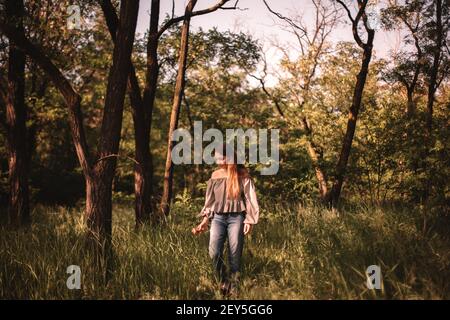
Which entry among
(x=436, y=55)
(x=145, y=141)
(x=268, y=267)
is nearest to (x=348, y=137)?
(x=145, y=141)

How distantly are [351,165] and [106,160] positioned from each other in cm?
906

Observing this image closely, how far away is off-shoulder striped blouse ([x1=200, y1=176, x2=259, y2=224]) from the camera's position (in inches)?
175

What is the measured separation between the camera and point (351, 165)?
39.1 ft

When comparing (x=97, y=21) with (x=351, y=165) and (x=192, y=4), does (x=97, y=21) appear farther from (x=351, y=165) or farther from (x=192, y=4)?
(x=351, y=165)

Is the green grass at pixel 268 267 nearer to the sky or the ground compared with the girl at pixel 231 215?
nearer to the ground

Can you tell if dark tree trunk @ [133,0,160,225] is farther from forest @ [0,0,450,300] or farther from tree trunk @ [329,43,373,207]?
tree trunk @ [329,43,373,207]

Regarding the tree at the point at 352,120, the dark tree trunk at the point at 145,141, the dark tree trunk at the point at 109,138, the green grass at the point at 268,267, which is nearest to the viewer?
the green grass at the point at 268,267

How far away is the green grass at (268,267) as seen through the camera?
145 inches

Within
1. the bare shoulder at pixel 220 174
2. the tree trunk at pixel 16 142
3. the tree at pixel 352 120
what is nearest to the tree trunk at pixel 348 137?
the tree at pixel 352 120

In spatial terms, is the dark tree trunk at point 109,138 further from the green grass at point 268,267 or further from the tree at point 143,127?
the tree at point 143,127

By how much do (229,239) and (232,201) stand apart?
0.47 meters

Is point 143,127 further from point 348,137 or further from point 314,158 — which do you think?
point 314,158

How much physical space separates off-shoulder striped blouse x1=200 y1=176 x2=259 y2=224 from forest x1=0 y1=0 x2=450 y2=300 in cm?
76
